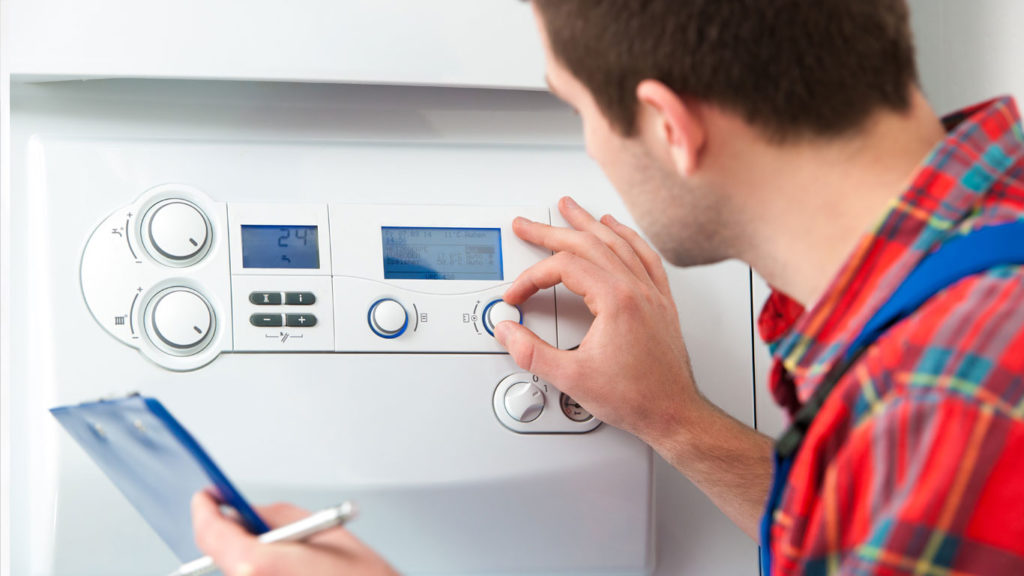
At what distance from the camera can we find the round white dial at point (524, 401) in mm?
853

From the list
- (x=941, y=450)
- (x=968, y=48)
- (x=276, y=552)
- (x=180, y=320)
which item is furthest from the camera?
(x=968, y=48)

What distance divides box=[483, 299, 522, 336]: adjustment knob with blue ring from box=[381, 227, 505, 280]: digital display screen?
27mm

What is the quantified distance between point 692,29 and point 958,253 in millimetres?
205

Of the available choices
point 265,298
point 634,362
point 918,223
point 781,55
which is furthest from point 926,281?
point 265,298

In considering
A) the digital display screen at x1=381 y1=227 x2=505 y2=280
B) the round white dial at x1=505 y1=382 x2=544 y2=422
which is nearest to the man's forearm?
the round white dial at x1=505 y1=382 x2=544 y2=422

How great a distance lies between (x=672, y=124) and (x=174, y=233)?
45cm

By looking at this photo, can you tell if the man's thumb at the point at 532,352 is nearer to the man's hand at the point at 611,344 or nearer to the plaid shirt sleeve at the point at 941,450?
the man's hand at the point at 611,344

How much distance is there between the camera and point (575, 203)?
908 millimetres

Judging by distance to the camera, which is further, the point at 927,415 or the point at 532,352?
the point at 532,352

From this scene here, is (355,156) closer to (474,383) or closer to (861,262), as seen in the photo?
(474,383)

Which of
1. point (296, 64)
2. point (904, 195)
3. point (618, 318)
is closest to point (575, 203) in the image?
point (618, 318)

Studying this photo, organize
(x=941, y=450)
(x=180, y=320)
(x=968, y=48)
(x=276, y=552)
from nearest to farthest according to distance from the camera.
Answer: (x=941, y=450), (x=276, y=552), (x=180, y=320), (x=968, y=48)

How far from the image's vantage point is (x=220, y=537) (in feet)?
1.92

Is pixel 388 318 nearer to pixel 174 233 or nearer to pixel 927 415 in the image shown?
pixel 174 233
